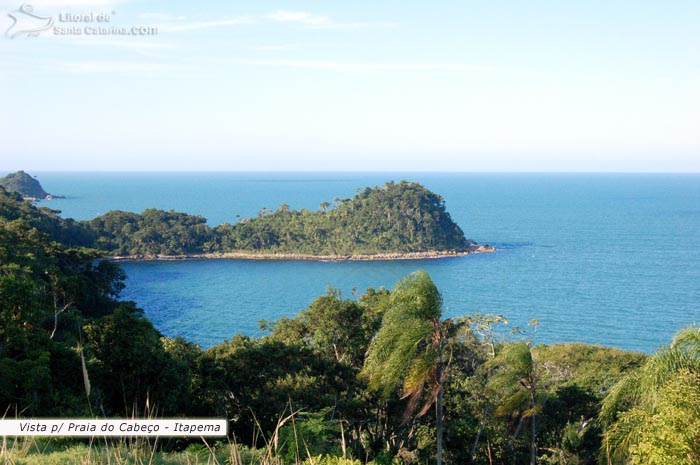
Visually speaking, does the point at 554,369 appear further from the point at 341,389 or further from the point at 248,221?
the point at 248,221

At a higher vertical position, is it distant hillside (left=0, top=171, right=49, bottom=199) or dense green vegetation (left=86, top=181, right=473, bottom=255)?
distant hillside (left=0, top=171, right=49, bottom=199)

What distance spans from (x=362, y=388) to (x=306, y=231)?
190 ft

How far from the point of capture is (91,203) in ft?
384

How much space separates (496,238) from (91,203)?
86714 millimetres

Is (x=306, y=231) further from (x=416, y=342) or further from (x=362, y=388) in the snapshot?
(x=416, y=342)

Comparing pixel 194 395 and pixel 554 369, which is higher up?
pixel 194 395

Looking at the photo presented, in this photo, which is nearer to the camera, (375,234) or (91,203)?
(375,234)

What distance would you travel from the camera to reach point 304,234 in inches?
2665

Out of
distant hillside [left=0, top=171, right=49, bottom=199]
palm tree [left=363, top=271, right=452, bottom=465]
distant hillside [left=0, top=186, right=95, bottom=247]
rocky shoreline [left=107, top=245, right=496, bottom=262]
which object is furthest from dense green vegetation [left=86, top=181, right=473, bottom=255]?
distant hillside [left=0, top=171, right=49, bottom=199]

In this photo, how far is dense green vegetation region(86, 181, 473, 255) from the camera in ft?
207

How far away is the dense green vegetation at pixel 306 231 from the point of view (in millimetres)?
63188

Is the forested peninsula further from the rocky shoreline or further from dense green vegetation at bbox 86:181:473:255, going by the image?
the rocky shoreline

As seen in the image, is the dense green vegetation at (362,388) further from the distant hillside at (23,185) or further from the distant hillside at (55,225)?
the distant hillside at (23,185)

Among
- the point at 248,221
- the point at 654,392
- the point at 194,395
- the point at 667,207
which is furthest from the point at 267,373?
the point at 667,207
